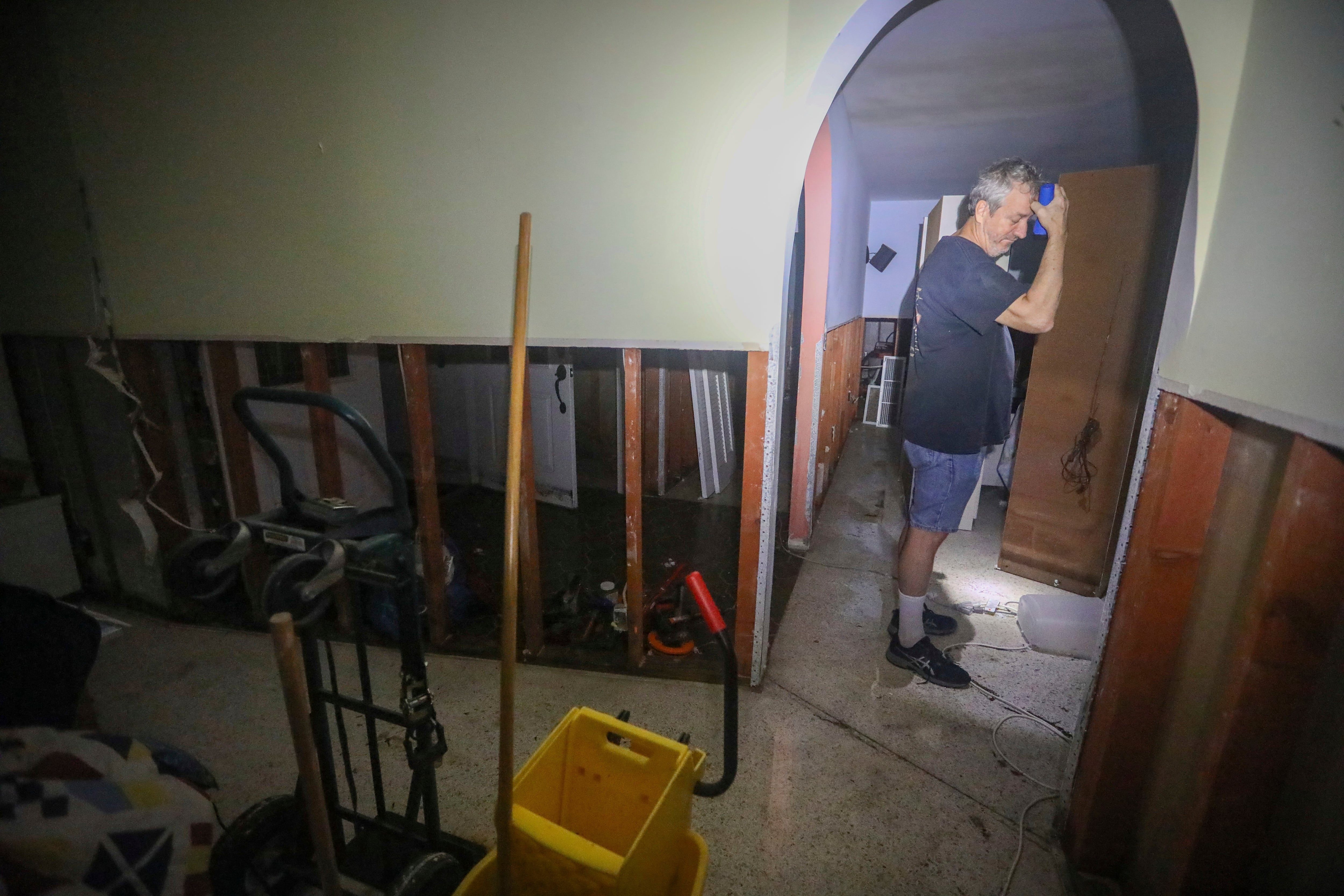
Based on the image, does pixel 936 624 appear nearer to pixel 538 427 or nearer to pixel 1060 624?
pixel 1060 624

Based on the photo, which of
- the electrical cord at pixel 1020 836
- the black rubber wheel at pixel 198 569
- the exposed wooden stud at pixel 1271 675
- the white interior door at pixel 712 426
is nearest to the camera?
the exposed wooden stud at pixel 1271 675

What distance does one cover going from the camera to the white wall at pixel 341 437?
2.58 m

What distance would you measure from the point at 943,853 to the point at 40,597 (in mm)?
2104

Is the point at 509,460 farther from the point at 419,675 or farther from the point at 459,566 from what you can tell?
the point at 459,566

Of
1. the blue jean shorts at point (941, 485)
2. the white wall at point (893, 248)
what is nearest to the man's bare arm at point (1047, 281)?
the blue jean shorts at point (941, 485)

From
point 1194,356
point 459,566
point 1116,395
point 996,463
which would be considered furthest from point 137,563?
point 996,463

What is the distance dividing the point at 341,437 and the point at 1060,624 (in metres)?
3.46

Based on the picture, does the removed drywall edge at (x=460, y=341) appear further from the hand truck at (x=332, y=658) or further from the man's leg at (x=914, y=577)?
the man's leg at (x=914, y=577)

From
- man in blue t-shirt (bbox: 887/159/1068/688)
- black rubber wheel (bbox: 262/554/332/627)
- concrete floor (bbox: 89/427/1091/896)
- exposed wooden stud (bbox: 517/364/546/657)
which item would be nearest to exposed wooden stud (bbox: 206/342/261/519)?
concrete floor (bbox: 89/427/1091/896)

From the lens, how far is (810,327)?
10.9 ft

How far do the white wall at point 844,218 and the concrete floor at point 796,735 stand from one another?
209cm

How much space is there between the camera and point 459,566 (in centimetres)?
250

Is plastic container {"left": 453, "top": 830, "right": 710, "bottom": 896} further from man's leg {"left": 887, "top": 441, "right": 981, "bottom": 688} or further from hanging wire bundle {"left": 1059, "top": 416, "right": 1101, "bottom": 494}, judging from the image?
hanging wire bundle {"left": 1059, "top": 416, "right": 1101, "bottom": 494}

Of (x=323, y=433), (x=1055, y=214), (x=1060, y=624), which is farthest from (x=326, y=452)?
(x=1060, y=624)
